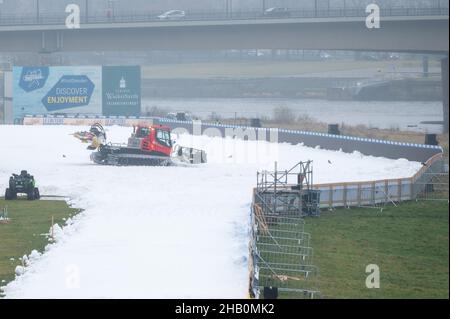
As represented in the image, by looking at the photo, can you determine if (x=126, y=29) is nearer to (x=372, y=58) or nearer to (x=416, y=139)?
(x=416, y=139)

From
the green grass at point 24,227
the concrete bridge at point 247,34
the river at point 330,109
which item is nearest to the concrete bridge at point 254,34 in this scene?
the concrete bridge at point 247,34

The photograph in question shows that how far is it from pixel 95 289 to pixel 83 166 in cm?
2767

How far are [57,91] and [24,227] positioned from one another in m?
50.4

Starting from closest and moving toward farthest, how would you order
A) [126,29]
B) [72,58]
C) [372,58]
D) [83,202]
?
1. [83,202]
2. [126,29]
3. [372,58]
4. [72,58]

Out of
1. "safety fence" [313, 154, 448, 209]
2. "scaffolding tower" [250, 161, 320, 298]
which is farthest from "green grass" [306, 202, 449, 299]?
"safety fence" [313, 154, 448, 209]

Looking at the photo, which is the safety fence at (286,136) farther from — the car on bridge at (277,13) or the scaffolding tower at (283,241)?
the scaffolding tower at (283,241)

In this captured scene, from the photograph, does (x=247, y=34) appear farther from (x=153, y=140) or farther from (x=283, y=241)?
(x=283, y=241)

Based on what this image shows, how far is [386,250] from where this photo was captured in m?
29.5

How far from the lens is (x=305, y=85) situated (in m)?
135

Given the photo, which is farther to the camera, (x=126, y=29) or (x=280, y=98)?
(x=280, y=98)

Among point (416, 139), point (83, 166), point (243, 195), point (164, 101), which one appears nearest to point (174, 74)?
point (164, 101)

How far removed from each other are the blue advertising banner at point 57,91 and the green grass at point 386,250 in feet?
155

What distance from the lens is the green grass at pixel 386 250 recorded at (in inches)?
984
